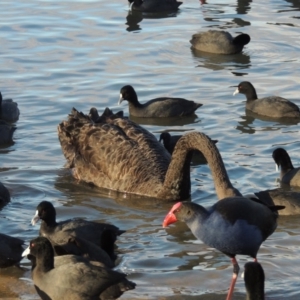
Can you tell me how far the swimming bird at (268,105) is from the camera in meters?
17.6

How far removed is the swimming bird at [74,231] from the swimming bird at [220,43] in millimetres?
10591

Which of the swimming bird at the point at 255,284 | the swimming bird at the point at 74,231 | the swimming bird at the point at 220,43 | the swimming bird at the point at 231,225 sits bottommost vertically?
the swimming bird at the point at 74,231

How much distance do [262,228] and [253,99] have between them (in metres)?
7.71

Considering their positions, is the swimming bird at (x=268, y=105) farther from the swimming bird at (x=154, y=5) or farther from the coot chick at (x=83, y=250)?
the swimming bird at (x=154, y=5)

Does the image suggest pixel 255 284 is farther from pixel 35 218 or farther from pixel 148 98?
pixel 148 98

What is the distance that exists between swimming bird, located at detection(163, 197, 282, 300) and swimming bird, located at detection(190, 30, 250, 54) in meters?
11.4

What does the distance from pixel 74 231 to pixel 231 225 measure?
6.85 ft

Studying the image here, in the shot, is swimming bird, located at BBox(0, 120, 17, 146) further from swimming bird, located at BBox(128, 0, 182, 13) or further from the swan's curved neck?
swimming bird, located at BBox(128, 0, 182, 13)

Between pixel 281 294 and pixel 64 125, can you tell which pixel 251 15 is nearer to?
pixel 64 125

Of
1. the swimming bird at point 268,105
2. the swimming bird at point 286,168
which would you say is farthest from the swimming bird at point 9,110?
the swimming bird at point 286,168

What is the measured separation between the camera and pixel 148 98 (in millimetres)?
19328

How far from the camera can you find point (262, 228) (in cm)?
1088

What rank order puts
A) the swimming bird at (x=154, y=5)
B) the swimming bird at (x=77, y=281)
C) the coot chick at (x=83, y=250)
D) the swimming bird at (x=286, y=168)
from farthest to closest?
the swimming bird at (x=154, y=5) < the swimming bird at (x=286, y=168) < the coot chick at (x=83, y=250) < the swimming bird at (x=77, y=281)

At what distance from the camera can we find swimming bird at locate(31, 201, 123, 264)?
38.0 feet
